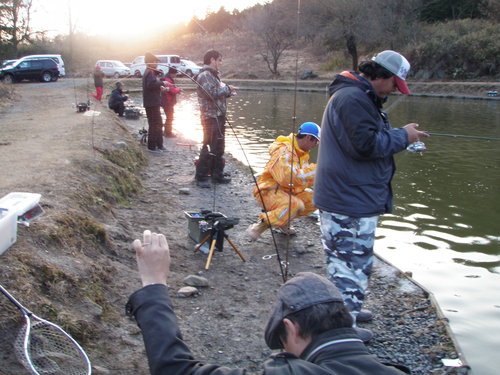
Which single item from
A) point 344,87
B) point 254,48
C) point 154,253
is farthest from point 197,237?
point 254,48

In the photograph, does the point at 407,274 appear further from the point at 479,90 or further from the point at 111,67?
the point at 111,67

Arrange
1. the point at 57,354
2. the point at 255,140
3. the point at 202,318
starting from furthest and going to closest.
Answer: the point at 255,140
the point at 202,318
the point at 57,354

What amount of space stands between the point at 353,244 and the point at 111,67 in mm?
36524

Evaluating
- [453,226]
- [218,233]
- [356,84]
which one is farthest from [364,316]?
[453,226]

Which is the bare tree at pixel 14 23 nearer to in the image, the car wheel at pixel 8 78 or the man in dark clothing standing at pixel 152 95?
the car wheel at pixel 8 78

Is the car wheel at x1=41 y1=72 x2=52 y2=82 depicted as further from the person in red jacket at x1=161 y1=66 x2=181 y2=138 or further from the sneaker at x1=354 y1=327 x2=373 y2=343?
the sneaker at x1=354 y1=327 x2=373 y2=343

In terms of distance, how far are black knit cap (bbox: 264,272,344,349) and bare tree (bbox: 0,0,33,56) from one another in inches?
1864

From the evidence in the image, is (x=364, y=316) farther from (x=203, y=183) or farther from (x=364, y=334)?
(x=203, y=183)

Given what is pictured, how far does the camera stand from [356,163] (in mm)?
3533

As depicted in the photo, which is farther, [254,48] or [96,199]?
[254,48]

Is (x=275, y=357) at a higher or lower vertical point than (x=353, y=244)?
higher

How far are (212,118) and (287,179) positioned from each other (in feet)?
9.17

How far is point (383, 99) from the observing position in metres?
3.68

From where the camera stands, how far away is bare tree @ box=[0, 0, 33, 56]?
43.5 m
